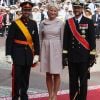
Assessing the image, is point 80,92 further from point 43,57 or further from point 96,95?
point 96,95

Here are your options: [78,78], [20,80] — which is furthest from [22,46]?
[78,78]

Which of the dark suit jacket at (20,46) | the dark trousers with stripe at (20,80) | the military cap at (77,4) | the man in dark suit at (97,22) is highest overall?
the military cap at (77,4)

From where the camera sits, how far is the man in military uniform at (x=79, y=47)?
8.38 meters

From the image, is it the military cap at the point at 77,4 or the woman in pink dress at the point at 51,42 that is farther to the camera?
the woman in pink dress at the point at 51,42

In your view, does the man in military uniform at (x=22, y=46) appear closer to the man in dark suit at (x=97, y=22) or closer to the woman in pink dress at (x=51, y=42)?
the woman in pink dress at (x=51, y=42)

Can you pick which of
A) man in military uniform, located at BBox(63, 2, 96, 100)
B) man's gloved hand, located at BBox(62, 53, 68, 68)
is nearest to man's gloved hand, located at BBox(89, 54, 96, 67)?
man in military uniform, located at BBox(63, 2, 96, 100)

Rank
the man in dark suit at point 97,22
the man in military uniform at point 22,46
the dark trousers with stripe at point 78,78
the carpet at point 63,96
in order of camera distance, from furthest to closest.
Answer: the man in dark suit at point 97,22
the carpet at point 63,96
the dark trousers with stripe at point 78,78
the man in military uniform at point 22,46

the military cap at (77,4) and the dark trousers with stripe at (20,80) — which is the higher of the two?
the military cap at (77,4)

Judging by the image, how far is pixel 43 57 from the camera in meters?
8.88

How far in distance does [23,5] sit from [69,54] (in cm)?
116

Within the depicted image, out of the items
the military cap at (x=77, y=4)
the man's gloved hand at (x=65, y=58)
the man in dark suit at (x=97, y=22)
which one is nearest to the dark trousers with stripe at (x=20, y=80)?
the man's gloved hand at (x=65, y=58)

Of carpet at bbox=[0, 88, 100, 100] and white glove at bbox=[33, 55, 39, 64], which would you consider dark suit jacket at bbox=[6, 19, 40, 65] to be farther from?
carpet at bbox=[0, 88, 100, 100]

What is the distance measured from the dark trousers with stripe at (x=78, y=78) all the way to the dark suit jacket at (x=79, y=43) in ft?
0.40

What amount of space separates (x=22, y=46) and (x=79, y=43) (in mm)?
977
